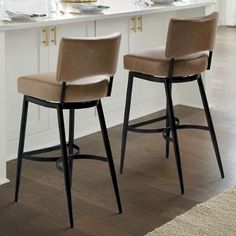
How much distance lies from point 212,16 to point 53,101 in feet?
3.71

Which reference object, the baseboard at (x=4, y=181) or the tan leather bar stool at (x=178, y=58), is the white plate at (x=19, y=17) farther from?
the baseboard at (x=4, y=181)

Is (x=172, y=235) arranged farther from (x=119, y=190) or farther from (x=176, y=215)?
(x=119, y=190)

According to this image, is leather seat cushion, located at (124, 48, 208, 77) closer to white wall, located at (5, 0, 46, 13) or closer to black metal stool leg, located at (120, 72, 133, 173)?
black metal stool leg, located at (120, 72, 133, 173)

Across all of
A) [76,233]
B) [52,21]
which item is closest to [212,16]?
[52,21]

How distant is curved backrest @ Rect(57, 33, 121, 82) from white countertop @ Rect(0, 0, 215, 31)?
26.3 inches

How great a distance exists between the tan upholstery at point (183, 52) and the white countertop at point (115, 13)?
1.47ft

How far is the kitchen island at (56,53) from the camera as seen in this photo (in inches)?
151

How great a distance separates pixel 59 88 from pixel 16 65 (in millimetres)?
1028

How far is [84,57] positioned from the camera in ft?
9.84

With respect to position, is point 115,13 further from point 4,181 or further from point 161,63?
point 4,181

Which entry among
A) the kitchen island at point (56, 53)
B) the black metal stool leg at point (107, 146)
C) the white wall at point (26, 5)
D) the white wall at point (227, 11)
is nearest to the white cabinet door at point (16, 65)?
the kitchen island at point (56, 53)

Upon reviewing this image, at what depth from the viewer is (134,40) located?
4914 mm

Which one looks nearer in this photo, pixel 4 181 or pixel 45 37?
pixel 4 181

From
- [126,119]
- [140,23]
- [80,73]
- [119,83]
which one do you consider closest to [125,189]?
[126,119]
